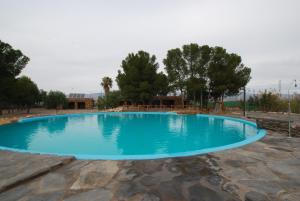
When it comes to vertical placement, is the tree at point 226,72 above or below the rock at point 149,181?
above

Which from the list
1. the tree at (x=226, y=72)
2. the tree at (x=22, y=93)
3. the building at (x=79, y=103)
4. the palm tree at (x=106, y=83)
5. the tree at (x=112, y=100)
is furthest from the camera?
the palm tree at (x=106, y=83)

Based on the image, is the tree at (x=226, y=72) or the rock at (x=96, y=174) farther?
the tree at (x=226, y=72)

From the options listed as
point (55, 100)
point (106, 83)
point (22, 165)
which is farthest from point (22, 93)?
point (22, 165)

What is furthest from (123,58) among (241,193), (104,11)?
(241,193)

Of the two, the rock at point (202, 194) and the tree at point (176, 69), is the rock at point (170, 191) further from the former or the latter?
the tree at point (176, 69)

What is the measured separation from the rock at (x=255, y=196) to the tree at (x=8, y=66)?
71.1 feet

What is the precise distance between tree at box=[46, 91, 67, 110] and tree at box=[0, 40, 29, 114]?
10592 mm

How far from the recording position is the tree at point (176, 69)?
78.6 ft

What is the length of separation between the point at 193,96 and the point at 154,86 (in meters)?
5.55

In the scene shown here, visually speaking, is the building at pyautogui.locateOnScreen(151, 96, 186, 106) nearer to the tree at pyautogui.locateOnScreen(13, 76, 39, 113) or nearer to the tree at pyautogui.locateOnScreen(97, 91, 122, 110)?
the tree at pyautogui.locateOnScreen(97, 91, 122, 110)

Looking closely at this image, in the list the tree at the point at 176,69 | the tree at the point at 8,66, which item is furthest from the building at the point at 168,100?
the tree at the point at 8,66

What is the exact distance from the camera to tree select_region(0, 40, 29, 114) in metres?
17.3

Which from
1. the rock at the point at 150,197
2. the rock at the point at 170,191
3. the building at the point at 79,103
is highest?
the building at the point at 79,103

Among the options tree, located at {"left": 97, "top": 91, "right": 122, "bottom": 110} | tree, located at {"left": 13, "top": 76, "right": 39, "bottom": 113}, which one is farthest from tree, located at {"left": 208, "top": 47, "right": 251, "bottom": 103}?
tree, located at {"left": 13, "top": 76, "right": 39, "bottom": 113}
